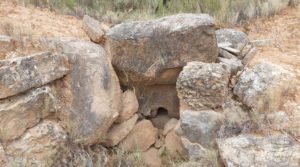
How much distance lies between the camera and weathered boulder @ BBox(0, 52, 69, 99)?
425 centimetres

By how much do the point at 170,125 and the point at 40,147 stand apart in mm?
1793

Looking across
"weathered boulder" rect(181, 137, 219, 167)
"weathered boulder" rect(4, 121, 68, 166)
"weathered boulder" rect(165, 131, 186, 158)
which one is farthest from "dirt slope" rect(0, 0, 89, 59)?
"weathered boulder" rect(181, 137, 219, 167)

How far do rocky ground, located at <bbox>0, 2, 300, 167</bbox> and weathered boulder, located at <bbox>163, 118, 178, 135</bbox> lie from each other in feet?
Result: 0.06

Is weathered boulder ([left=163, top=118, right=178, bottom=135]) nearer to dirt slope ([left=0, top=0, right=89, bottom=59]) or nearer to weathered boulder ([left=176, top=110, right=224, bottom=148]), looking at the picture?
weathered boulder ([left=176, top=110, right=224, bottom=148])

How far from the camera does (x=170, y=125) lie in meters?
5.39

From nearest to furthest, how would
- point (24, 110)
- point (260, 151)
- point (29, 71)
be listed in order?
1. point (260, 151)
2. point (24, 110)
3. point (29, 71)

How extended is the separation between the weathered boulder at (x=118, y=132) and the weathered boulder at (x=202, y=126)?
0.77 meters

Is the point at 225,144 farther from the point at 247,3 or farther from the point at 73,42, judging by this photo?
the point at 247,3

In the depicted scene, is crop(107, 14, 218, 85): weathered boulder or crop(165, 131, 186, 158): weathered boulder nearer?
crop(107, 14, 218, 85): weathered boulder

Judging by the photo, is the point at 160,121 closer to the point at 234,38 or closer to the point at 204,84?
the point at 204,84

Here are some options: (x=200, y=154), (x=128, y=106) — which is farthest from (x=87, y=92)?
(x=200, y=154)

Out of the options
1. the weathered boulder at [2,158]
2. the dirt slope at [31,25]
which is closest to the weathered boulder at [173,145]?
the dirt slope at [31,25]

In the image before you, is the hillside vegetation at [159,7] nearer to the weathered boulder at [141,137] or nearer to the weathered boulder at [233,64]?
the weathered boulder at [233,64]

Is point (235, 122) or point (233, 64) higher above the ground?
point (233, 64)
